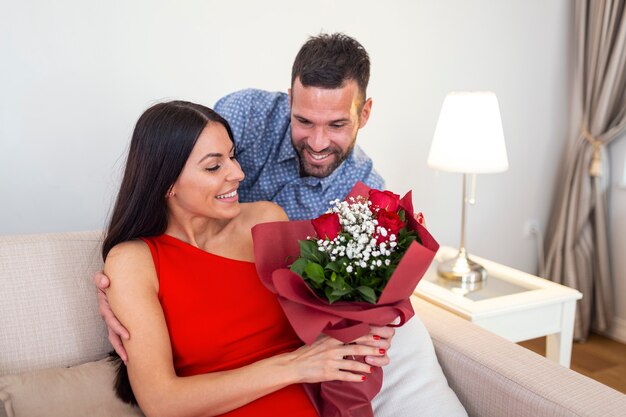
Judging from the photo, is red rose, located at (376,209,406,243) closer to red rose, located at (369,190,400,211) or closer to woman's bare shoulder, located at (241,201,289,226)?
red rose, located at (369,190,400,211)

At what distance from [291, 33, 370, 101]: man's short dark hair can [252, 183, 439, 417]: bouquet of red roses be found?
1.74 ft

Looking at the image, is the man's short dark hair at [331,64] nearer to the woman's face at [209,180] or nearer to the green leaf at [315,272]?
the woman's face at [209,180]

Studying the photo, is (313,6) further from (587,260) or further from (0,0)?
(587,260)

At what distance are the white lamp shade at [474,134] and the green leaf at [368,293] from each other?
1.24m

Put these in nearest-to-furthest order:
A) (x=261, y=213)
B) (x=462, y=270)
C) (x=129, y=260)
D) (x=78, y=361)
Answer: (x=129, y=260), (x=78, y=361), (x=261, y=213), (x=462, y=270)

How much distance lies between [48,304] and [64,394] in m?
0.23

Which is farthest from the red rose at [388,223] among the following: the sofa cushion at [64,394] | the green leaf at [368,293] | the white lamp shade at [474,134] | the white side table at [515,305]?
the white lamp shade at [474,134]

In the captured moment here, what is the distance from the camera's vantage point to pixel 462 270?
7.80ft

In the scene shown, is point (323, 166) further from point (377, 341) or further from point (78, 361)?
point (78, 361)

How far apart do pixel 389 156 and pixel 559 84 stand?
114cm

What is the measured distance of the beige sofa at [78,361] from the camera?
1.34 m

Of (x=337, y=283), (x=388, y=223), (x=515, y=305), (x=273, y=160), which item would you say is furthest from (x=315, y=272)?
(x=515, y=305)

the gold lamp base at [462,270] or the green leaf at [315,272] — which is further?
the gold lamp base at [462,270]

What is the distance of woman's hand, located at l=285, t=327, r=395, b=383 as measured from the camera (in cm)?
130
